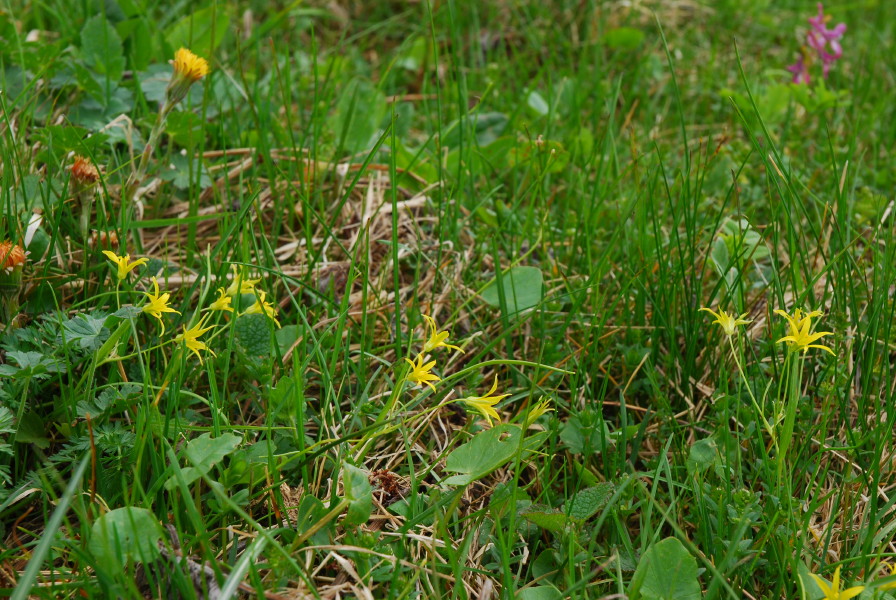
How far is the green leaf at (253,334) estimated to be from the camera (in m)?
1.62

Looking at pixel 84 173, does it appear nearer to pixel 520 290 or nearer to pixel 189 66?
pixel 189 66

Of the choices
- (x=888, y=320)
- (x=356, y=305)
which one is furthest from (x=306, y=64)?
(x=888, y=320)

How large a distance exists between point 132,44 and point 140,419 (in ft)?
4.84

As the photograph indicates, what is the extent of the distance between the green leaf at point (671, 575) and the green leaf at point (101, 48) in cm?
182

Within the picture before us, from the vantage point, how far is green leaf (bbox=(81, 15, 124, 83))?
224cm

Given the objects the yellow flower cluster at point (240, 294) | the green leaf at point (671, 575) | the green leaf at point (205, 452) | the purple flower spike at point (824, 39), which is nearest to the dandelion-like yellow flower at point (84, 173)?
the yellow flower cluster at point (240, 294)

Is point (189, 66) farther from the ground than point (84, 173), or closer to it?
farther from the ground

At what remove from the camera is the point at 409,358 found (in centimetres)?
170

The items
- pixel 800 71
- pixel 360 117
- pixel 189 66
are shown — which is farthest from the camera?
pixel 800 71

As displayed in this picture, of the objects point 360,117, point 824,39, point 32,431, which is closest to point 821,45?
point 824,39

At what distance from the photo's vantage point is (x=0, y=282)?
144cm

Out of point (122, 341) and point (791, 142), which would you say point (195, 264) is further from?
point (791, 142)

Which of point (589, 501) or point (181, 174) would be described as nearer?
point (589, 501)

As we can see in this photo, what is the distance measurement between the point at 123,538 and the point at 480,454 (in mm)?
578
